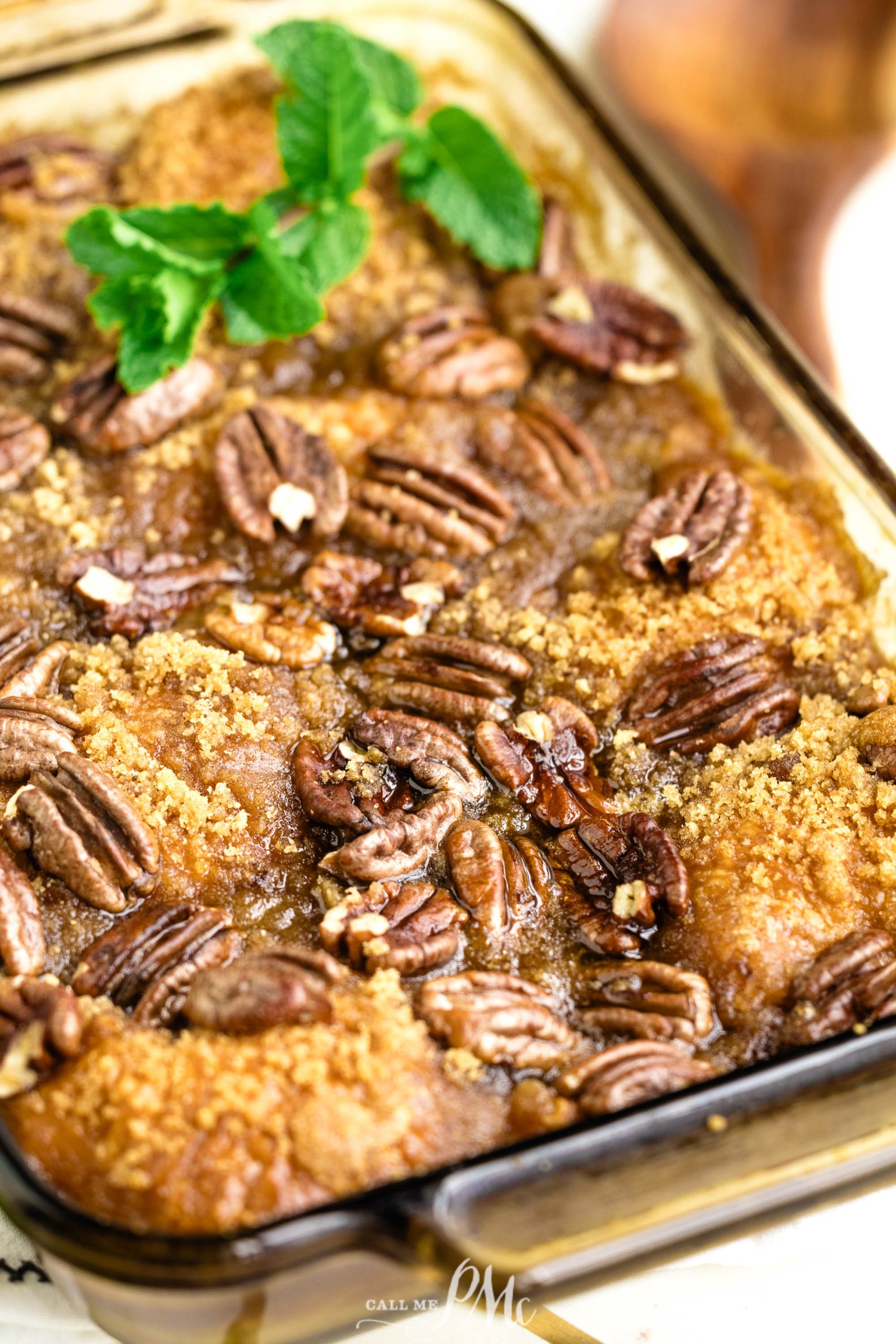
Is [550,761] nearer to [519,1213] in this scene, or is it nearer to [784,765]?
[784,765]

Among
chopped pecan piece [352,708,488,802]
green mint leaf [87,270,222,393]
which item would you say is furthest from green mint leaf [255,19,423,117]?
chopped pecan piece [352,708,488,802]

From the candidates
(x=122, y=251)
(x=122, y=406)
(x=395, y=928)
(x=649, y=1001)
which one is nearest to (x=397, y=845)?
(x=395, y=928)

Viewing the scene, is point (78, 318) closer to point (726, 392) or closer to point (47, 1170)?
point (726, 392)

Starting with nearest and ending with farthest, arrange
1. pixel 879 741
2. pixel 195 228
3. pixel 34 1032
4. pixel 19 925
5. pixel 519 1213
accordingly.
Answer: pixel 519 1213 → pixel 34 1032 → pixel 19 925 → pixel 879 741 → pixel 195 228

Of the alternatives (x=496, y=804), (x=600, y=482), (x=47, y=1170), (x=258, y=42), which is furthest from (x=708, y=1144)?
(x=258, y=42)

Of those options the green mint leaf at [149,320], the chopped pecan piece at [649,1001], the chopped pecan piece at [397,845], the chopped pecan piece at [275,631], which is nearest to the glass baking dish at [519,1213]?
Result: the chopped pecan piece at [649,1001]

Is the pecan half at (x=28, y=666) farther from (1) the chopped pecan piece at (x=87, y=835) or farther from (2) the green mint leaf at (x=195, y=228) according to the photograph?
(2) the green mint leaf at (x=195, y=228)
